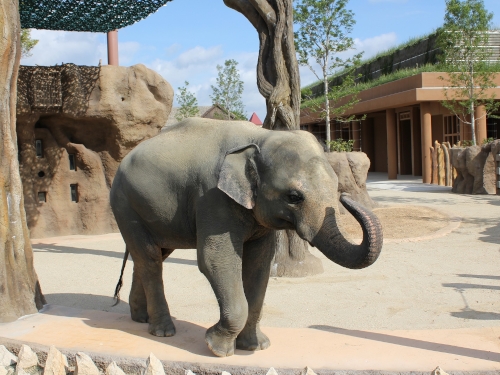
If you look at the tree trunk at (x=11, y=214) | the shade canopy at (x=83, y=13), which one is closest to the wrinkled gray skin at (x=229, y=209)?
the tree trunk at (x=11, y=214)

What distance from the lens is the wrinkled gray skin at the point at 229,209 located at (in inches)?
130

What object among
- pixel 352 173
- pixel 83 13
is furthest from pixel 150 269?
pixel 352 173

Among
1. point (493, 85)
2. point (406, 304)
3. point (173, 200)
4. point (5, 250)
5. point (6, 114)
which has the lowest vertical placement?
point (406, 304)

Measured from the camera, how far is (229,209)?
3625 millimetres

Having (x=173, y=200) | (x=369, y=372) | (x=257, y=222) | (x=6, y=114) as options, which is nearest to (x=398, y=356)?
(x=369, y=372)

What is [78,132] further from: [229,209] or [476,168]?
[476,168]

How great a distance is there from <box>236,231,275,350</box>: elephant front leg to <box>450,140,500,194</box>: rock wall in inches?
536

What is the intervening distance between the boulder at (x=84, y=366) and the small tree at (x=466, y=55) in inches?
751

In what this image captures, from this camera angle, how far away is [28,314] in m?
4.95

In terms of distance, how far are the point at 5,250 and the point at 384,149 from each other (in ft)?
92.7

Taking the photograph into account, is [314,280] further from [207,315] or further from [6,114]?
[6,114]

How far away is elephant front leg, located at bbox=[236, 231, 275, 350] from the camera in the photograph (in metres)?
3.96

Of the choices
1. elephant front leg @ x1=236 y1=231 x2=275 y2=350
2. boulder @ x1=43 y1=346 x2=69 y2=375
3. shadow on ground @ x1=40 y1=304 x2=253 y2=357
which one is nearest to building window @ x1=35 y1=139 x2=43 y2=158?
shadow on ground @ x1=40 y1=304 x2=253 y2=357

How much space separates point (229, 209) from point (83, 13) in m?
7.94
